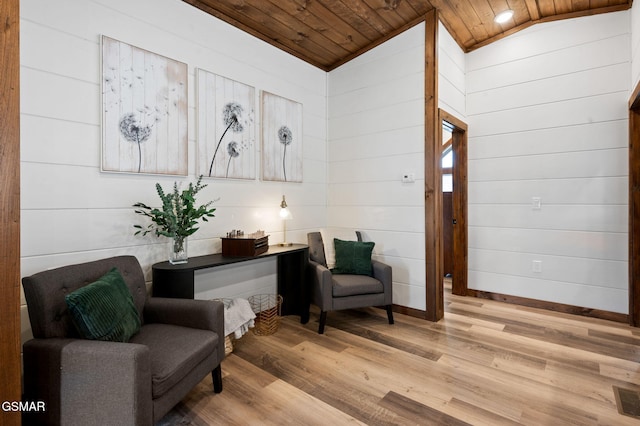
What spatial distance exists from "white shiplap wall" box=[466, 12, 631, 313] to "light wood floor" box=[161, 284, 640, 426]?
564 millimetres

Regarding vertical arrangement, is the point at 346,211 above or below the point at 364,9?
below

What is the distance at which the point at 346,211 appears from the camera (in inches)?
155

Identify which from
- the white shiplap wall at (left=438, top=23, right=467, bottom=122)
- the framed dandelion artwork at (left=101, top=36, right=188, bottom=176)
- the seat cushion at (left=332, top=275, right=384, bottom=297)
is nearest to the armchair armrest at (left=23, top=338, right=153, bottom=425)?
the framed dandelion artwork at (left=101, top=36, right=188, bottom=176)

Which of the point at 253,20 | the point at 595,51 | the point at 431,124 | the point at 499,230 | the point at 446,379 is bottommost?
the point at 446,379

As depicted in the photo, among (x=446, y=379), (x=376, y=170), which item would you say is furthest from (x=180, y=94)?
(x=446, y=379)

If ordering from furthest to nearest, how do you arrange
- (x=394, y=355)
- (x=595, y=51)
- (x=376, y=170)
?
(x=376, y=170)
(x=595, y=51)
(x=394, y=355)

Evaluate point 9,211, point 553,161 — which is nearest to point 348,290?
point 9,211

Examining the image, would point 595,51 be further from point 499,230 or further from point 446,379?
point 446,379

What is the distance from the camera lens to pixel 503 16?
132 inches

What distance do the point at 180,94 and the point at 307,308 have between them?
2223mm

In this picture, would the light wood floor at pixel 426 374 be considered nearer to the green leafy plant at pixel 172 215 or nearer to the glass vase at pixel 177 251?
the glass vase at pixel 177 251

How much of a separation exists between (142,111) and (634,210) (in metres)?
4.35

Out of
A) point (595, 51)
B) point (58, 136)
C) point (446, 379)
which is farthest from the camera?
point (595, 51)

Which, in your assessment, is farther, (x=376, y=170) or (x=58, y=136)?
(x=376, y=170)
